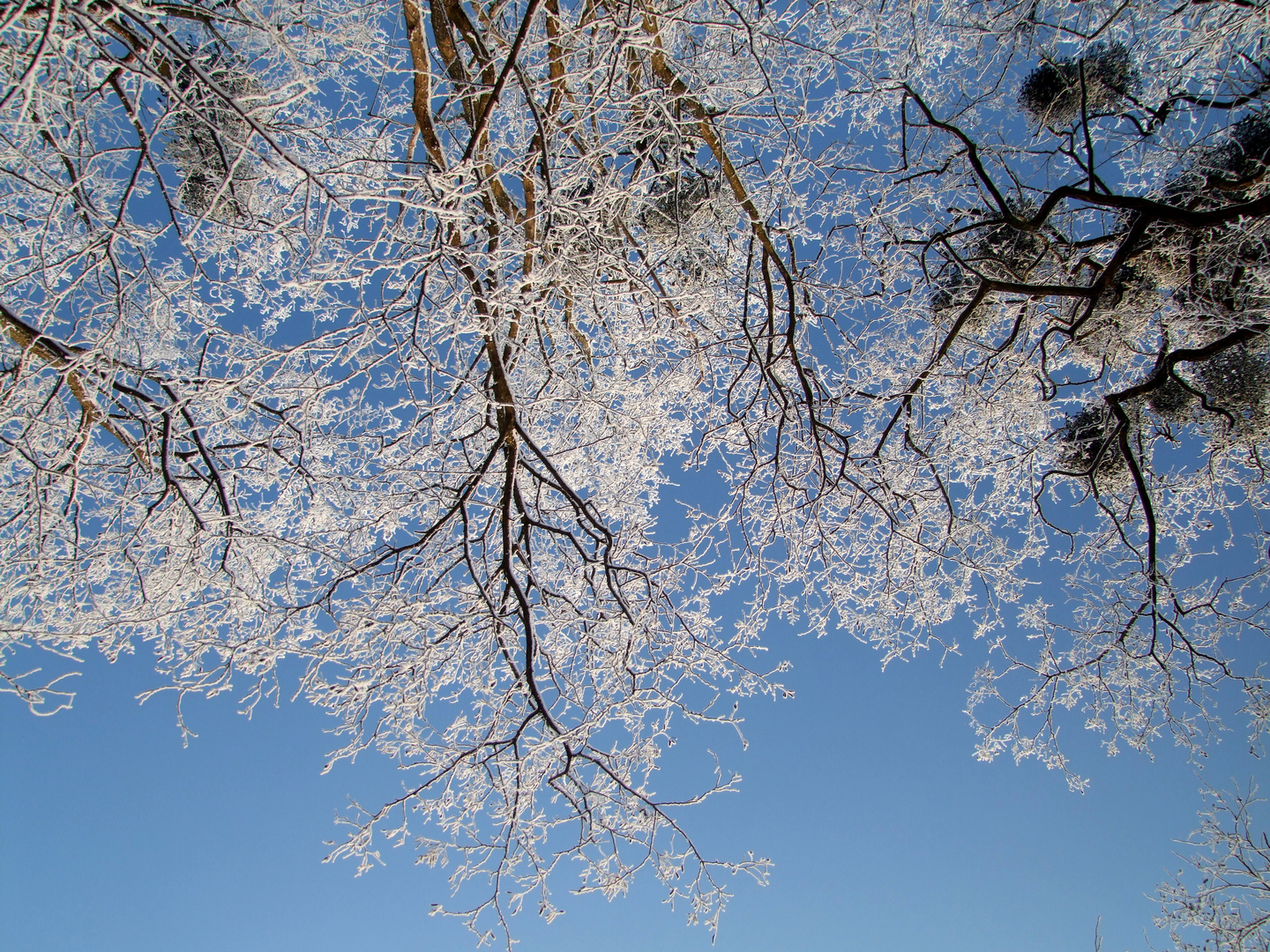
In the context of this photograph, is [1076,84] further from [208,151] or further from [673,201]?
[208,151]

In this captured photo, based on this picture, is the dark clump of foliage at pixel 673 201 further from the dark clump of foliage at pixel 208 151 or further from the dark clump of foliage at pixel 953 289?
the dark clump of foliage at pixel 208 151

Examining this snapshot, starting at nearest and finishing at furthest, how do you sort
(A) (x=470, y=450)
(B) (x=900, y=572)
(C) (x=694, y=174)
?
(C) (x=694, y=174) < (A) (x=470, y=450) < (B) (x=900, y=572)

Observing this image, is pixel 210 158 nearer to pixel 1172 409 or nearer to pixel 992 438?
Result: pixel 992 438

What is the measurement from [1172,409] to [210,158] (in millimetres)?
3452

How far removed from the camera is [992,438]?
3.14 meters

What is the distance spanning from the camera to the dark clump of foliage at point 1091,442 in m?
2.70

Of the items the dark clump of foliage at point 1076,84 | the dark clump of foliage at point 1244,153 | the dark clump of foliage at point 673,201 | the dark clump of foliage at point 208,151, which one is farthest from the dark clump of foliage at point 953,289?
the dark clump of foliage at point 208,151

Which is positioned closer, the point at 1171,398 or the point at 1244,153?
the point at 1244,153

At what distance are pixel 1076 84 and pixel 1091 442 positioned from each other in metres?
1.32

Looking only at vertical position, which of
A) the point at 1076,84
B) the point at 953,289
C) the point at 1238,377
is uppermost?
the point at 1076,84

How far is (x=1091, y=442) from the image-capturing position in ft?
8.95

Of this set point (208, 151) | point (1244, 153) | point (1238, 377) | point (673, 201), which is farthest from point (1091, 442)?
point (208, 151)

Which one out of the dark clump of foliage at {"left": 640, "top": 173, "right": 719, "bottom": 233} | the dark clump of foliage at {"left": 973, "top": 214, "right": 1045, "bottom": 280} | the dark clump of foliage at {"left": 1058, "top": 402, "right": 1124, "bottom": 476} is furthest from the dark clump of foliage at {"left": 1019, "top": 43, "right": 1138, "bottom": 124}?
the dark clump of foliage at {"left": 640, "top": 173, "right": 719, "bottom": 233}

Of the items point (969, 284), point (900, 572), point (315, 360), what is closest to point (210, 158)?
point (315, 360)
